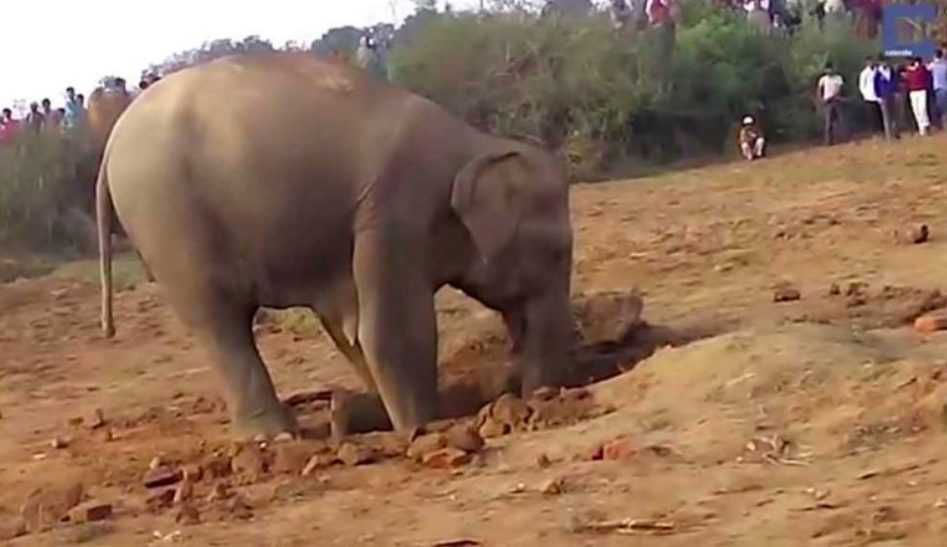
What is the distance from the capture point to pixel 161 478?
816cm

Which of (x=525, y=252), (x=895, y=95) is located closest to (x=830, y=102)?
(x=895, y=95)

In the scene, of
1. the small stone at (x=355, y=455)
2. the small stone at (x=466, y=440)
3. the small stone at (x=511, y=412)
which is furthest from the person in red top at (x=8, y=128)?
the small stone at (x=466, y=440)

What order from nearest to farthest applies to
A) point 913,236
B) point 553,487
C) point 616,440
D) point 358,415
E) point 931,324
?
point 553,487 < point 616,440 < point 931,324 < point 358,415 < point 913,236

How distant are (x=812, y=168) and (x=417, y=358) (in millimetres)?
12908

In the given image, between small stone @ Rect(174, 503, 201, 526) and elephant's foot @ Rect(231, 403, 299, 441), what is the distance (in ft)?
7.13

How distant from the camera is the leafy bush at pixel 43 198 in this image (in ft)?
74.2

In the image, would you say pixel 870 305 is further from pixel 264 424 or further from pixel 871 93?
pixel 871 93

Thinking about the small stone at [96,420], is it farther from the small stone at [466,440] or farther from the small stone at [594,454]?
the small stone at [594,454]

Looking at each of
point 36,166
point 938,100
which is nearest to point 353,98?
point 36,166

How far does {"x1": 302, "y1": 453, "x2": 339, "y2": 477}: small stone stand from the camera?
7.81m

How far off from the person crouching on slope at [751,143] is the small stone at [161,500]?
18.3 m

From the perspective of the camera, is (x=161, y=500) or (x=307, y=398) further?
(x=307, y=398)

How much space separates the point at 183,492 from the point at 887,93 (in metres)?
19.7

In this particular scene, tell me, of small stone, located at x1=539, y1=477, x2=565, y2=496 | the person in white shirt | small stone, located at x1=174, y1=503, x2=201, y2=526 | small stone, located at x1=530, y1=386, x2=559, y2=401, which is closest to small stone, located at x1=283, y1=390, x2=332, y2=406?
small stone, located at x1=530, y1=386, x2=559, y2=401
